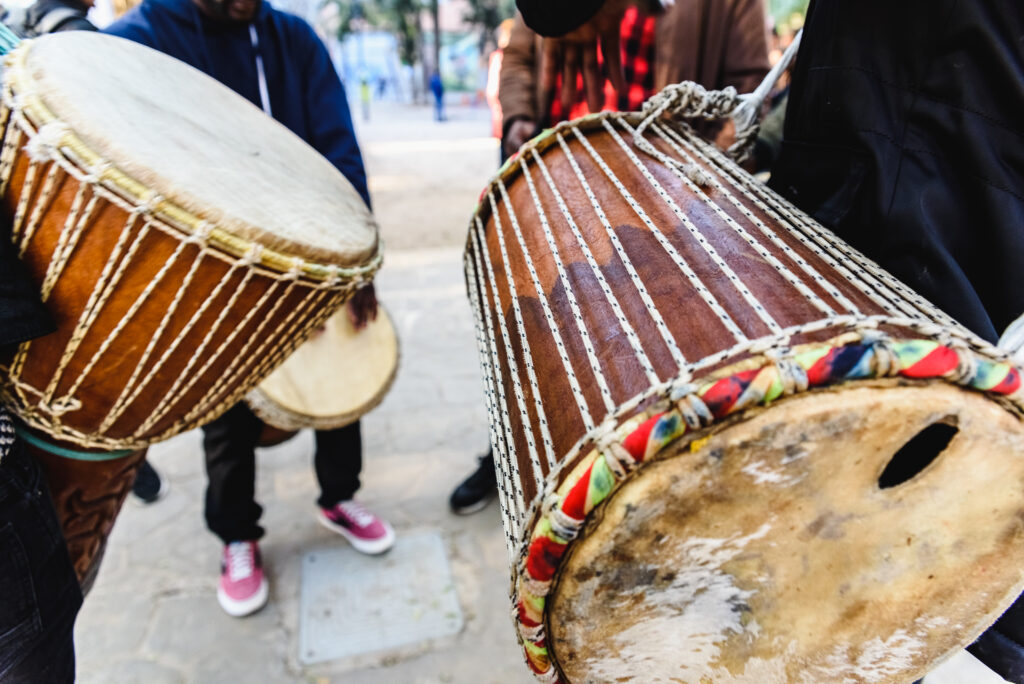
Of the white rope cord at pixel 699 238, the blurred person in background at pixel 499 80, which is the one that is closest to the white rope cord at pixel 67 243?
the white rope cord at pixel 699 238

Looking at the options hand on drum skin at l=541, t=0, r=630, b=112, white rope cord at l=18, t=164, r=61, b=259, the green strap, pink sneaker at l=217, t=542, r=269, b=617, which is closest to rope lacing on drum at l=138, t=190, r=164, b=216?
white rope cord at l=18, t=164, r=61, b=259

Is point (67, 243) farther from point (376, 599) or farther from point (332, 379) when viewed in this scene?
point (376, 599)

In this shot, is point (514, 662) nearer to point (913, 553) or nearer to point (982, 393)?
point (913, 553)

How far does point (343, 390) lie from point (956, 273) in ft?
5.00

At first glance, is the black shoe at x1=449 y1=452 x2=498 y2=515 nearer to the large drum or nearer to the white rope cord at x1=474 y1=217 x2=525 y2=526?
the white rope cord at x1=474 y1=217 x2=525 y2=526

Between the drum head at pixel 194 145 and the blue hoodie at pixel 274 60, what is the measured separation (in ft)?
1.22

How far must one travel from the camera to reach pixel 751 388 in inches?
22.8

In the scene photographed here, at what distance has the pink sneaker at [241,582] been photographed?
181 cm

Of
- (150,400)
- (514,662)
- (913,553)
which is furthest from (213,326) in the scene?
(514,662)

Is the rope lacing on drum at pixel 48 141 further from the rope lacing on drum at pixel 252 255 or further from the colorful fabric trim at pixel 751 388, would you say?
the colorful fabric trim at pixel 751 388

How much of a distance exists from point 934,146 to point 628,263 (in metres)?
0.49

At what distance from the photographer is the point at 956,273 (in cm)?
84

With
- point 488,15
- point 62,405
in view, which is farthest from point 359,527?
point 488,15

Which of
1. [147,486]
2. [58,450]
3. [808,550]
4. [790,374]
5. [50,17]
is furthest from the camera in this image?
[147,486]
